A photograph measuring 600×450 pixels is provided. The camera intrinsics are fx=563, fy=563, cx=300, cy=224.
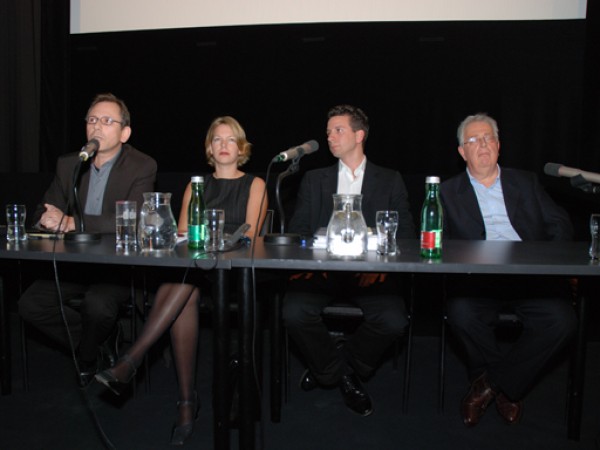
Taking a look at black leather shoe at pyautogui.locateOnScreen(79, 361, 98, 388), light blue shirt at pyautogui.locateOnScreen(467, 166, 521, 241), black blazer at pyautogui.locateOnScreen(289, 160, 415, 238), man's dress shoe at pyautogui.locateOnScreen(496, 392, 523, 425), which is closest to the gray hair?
light blue shirt at pyautogui.locateOnScreen(467, 166, 521, 241)

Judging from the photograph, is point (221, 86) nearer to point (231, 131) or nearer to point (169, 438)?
point (231, 131)

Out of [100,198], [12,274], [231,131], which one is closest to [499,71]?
[231,131]

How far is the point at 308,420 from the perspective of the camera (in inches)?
86.5

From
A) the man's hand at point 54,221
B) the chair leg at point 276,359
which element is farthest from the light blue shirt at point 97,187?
the chair leg at point 276,359

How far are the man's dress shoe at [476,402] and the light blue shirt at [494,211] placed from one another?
69 cm

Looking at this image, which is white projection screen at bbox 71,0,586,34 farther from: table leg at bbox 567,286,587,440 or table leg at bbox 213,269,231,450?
table leg at bbox 213,269,231,450

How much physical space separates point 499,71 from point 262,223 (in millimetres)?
1874

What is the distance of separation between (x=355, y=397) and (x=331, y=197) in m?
0.95

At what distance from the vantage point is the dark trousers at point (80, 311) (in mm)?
2244

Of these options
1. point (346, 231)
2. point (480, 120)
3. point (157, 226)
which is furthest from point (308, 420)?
point (480, 120)

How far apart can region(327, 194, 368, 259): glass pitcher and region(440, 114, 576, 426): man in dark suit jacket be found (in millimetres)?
702

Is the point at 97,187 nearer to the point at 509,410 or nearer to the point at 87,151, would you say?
the point at 87,151

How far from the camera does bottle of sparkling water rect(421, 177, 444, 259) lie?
1656 millimetres

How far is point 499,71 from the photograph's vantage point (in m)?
3.46
